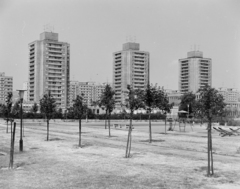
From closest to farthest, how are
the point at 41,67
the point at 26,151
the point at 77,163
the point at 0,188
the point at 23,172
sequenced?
the point at 0,188 → the point at 23,172 → the point at 77,163 → the point at 26,151 → the point at 41,67

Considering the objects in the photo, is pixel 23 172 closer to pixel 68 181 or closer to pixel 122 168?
pixel 68 181

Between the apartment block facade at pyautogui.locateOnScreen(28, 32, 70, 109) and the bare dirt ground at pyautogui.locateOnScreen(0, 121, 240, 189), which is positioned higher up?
the apartment block facade at pyautogui.locateOnScreen(28, 32, 70, 109)

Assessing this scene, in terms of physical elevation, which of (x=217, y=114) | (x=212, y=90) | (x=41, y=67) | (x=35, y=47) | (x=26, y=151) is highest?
(x=35, y=47)

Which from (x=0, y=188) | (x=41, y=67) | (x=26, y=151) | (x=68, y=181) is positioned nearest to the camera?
(x=0, y=188)

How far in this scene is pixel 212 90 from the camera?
14781 millimetres

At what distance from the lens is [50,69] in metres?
165

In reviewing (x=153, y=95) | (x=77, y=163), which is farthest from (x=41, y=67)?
(x=77, y=163)

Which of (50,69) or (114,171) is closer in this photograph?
(114,171)

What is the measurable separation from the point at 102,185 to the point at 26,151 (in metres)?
10.5

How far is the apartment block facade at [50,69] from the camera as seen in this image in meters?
163

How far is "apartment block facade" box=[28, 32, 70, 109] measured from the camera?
16338 centimetres

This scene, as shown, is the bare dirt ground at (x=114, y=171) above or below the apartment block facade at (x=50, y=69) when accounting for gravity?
below

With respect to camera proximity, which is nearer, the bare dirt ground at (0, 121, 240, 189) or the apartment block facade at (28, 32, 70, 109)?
the bare dirt ground at (0, 121, 240, 189)

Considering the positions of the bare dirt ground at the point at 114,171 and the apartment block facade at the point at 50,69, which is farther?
the apartment block facade at the point at 50,69
